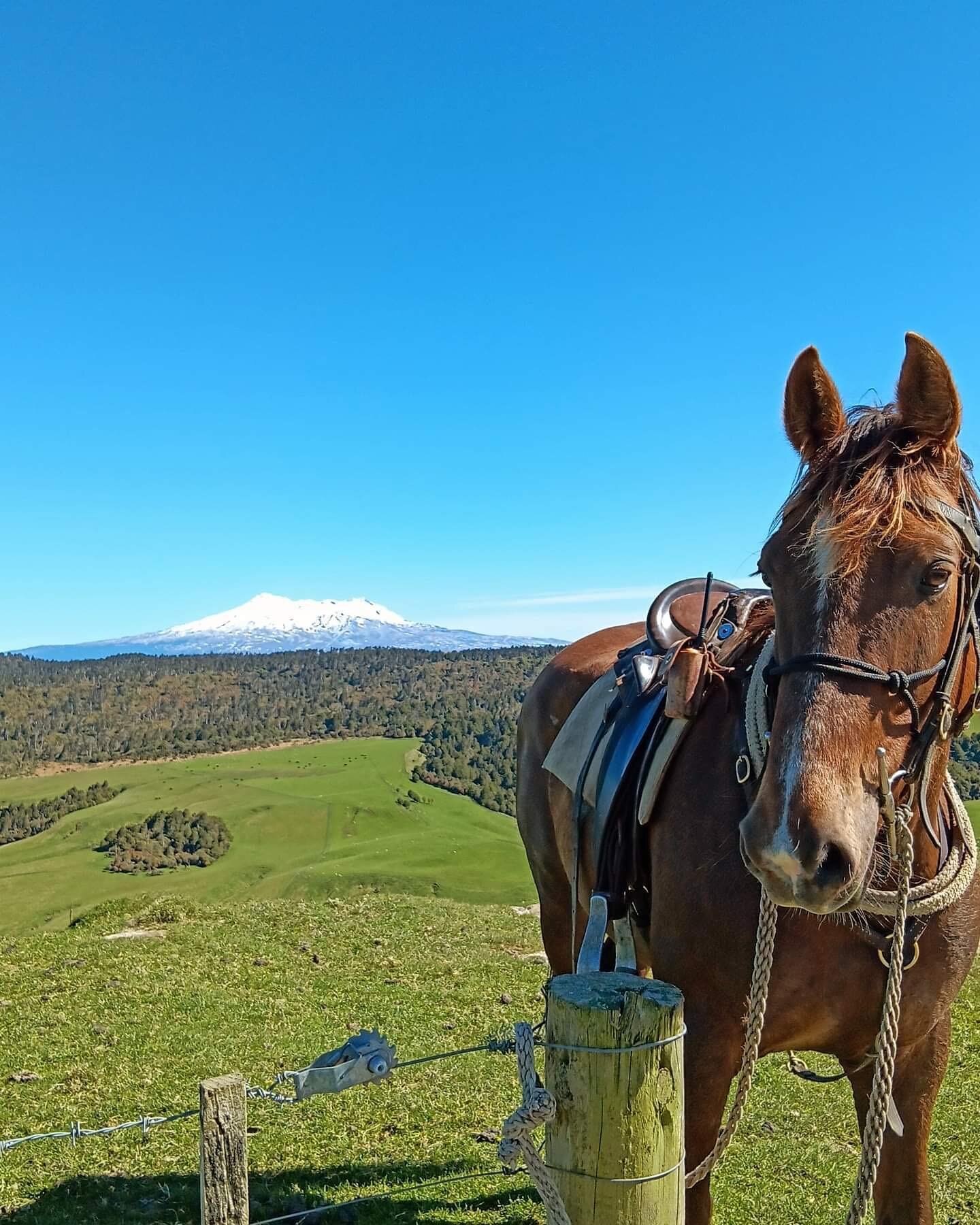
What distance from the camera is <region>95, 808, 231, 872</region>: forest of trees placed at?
3716 cm

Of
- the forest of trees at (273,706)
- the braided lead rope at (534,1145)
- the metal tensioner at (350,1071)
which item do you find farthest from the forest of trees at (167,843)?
the braided lead rope at (534,1145)

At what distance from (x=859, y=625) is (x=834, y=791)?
38cm

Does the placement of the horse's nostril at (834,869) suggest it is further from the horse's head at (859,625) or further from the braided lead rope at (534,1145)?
the braided lead rope at (534,1145)

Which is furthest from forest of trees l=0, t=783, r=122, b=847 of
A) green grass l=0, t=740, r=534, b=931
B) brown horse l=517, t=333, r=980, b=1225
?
brown horse l=517, t=333, r=980, b=1225

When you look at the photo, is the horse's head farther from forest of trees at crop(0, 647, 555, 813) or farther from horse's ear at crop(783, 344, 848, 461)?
forest of trees at crop(0, 647, 555, 813)

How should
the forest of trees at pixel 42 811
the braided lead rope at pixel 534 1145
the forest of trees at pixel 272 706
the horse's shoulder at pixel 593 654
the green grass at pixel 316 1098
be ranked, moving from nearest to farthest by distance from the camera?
the braided lead rope at pixel 534 1145 < the green grass at pixel 316 1098 < the horse's shoulder at pixel 593 654 < the forest of trees at pixel 42 811 < the forest of trees at pixel 272 706

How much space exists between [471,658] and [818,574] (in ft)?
330

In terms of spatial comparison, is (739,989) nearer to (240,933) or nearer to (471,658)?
(240,933)

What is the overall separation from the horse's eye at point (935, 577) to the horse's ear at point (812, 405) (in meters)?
0.47

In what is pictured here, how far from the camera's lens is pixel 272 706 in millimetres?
89688

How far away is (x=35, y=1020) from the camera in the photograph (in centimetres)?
629

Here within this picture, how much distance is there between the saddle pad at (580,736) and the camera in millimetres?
3533

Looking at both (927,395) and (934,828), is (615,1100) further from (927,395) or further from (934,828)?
(927,395)

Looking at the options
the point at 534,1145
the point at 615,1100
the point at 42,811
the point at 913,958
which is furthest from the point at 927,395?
the point at 42,811
